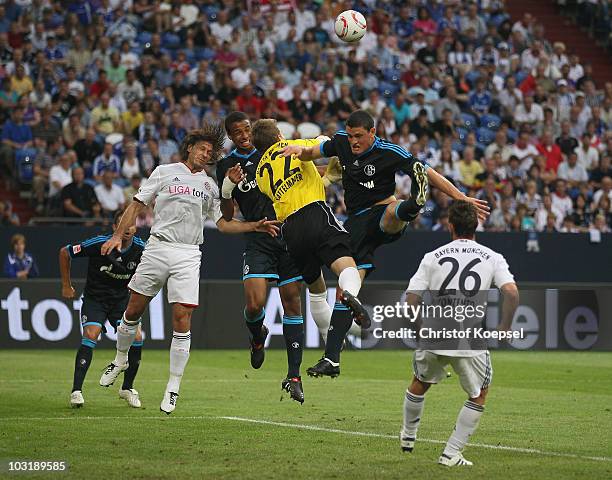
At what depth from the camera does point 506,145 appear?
2662 centimetres

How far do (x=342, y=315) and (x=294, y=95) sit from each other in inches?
601

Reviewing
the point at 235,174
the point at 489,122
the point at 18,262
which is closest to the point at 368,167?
the point at 235,174

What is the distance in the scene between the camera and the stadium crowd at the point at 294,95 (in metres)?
23.1

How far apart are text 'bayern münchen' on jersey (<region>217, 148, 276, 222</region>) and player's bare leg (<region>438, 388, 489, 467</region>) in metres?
4.71

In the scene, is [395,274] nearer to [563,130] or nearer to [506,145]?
[506,145]

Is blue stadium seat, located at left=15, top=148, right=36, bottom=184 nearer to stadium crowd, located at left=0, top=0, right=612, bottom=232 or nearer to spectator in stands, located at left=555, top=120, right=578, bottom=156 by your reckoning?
stadium crowd, located at left=0, top=0, right=612, bottom=232

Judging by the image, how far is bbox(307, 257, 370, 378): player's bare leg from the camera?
988cm

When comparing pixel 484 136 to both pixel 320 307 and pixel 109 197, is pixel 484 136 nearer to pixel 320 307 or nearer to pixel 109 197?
pixel 109 197

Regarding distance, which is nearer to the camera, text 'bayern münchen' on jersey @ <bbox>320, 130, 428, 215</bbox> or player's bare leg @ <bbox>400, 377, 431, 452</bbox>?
player's bare leg @ <bbox>400, 377, 431, 452</bbox>

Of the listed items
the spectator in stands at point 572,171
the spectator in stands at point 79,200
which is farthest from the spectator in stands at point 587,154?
the spectator in stands at point 79,200

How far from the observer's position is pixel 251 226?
11.9 m

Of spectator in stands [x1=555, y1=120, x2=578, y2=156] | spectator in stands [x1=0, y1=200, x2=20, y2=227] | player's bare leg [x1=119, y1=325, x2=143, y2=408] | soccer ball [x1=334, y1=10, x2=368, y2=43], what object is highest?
soccer ball [x1=334, y1=10, x2=368, y2=43]

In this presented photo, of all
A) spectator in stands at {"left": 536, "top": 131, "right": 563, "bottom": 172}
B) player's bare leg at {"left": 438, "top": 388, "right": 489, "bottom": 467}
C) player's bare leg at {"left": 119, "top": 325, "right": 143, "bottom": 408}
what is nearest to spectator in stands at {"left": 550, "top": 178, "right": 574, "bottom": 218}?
spectator in stands at {"left": 536, "top": 131, "right": 563, "bottom": 172}

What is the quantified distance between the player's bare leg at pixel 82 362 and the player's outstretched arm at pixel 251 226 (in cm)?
188
